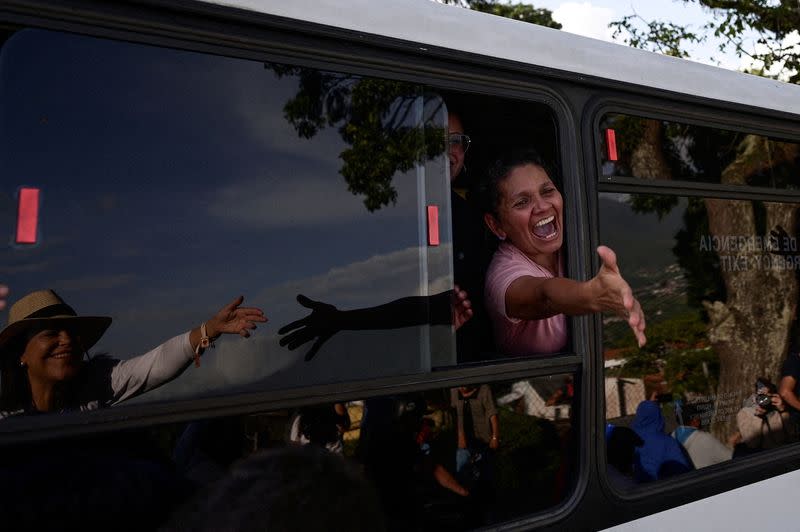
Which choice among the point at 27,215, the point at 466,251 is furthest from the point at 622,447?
the point at 27,215

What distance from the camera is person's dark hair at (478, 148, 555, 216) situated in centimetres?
237

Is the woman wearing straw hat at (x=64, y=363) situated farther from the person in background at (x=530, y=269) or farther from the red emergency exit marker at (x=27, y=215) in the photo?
the person in background at (x=530, y=269)

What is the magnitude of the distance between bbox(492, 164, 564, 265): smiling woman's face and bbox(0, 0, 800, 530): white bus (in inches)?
1.9

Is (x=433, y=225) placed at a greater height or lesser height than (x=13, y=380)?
greater

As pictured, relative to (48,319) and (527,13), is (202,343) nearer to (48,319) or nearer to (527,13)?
(48,319)

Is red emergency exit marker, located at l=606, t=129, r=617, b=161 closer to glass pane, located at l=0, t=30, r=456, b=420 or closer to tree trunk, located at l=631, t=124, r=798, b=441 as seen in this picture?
tree trunk, located at l=631, t=124, r=798, b=441

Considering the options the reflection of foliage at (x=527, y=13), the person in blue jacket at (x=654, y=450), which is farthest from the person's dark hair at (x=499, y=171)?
the reflection of foliage at (x=527, y=13)

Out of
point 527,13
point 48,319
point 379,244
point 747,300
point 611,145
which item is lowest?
point 48,319

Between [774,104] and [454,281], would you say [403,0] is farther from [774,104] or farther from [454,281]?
[774,104]

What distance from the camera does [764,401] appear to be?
310 centimetres

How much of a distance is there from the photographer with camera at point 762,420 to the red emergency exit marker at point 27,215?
→ 261 cm

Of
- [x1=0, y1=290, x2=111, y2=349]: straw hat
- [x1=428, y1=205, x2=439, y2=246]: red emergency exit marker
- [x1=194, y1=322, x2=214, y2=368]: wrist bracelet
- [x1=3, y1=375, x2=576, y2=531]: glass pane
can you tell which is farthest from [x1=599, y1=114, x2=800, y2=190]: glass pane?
[x1=0, y1=290, x2=111, y2=349]: straw hat

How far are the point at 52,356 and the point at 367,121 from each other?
998 mm

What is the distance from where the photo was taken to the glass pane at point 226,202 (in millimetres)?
1625
